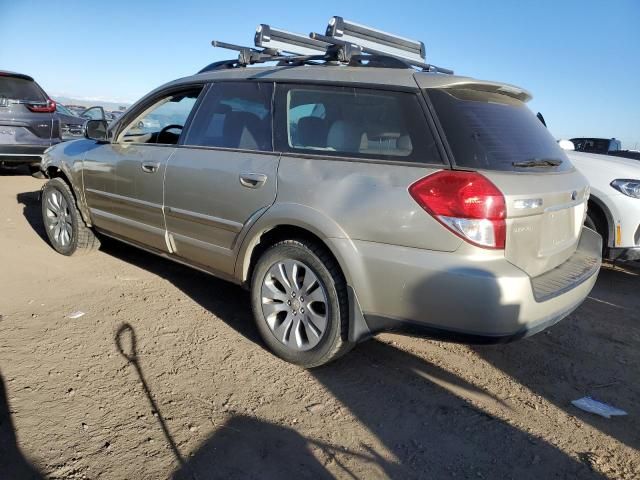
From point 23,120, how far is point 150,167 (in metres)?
6.07

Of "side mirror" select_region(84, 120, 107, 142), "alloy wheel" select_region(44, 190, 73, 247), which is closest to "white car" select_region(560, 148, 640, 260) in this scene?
"side mirror" select_region(84, 120, 107, 142)

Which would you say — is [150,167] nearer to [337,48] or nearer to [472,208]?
[337,48]

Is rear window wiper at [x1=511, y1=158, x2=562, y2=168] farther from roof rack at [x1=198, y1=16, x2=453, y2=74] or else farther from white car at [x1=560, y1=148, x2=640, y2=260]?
white car at [x1=560, y1=148, x2=640, y2=260]

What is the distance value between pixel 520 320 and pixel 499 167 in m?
0.77

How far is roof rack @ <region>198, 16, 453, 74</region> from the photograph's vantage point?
315cm

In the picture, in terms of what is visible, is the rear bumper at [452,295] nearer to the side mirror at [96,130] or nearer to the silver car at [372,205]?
the silver car at [372,205]

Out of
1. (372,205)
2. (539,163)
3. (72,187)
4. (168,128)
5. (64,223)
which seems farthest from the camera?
(64,223)

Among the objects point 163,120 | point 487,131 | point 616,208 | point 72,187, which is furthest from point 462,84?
point 72,187

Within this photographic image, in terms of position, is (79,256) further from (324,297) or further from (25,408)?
(324,297)

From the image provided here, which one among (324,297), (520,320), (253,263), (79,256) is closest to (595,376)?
(520,320)

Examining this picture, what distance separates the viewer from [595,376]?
3186 millimetres

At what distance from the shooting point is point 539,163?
2.88 m

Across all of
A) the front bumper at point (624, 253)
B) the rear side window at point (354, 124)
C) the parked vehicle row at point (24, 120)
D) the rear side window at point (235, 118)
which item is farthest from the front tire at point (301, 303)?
the parked vehicle row at point (24, 120)

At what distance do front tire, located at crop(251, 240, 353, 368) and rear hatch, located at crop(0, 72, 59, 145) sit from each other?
285 inches
